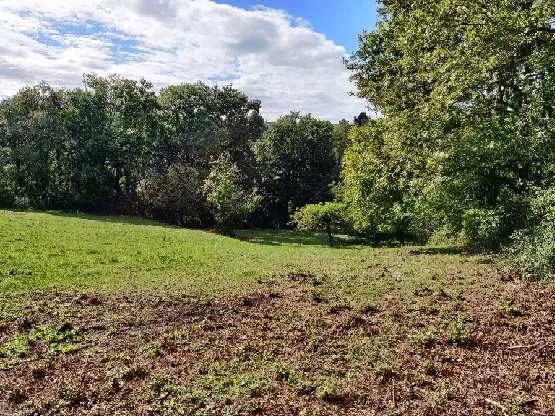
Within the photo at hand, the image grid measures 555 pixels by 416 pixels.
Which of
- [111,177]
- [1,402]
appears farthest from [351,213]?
[111,177]

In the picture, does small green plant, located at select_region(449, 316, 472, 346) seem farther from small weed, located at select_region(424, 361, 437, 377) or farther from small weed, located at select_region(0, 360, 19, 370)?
small weed, located at select_region(0, 360, 19, 370)

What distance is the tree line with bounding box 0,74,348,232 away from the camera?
52.9m

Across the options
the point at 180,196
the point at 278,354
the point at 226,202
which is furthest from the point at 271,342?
the point at 180,196

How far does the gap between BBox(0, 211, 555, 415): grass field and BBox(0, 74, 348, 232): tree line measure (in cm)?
3422

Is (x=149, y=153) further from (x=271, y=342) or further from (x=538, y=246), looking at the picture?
(x=271, y=342)

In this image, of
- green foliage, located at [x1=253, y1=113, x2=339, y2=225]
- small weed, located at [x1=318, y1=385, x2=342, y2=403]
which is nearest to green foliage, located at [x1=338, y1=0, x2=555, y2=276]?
small weed, located at [x1=318, y1=385, x2=342, y2=403]

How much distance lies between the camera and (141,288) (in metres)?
14.7

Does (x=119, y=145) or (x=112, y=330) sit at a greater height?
(x=119, y=145)

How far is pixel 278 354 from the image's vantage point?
353 inches

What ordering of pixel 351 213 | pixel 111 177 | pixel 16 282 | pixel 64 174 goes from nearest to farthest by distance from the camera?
pixel 16 282
pixel 351 213
pixel 64 174
pixel 111 177

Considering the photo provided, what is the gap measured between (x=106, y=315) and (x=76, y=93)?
2133 inches

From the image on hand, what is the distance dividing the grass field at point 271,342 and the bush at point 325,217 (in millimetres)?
22026

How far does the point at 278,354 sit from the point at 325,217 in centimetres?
3200

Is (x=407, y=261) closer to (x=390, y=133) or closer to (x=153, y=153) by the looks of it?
(x=390, y=133)
